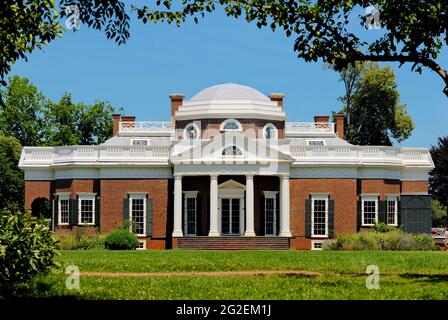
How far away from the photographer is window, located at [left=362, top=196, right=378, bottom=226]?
48.2 meters

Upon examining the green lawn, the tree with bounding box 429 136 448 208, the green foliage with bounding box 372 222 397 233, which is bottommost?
the green lawn

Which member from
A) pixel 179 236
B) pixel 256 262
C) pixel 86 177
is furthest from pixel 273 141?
A: pixel 256 262

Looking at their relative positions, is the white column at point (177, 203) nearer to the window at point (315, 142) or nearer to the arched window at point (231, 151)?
the arched window at point (231, 151)

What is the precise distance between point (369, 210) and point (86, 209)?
16.9m

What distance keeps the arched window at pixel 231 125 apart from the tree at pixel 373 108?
2484 centimetres

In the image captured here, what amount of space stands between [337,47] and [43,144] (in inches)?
2217

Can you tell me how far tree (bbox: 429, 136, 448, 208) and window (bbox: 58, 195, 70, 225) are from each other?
30.2 m

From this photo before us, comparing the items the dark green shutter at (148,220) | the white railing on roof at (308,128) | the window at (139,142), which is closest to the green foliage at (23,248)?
the dark green shutter at (148,220)

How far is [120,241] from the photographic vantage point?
4278 cm

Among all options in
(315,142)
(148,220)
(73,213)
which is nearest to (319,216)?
(315,142)

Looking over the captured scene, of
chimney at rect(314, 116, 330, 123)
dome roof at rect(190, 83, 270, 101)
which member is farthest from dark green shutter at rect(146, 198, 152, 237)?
chimney at rect(314, 116, 330, 123)

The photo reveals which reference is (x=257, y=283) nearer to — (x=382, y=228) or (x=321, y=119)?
(x=382, y=228)

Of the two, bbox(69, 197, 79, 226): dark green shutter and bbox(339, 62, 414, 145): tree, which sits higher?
bbox(339, 62, 414, 145): tree

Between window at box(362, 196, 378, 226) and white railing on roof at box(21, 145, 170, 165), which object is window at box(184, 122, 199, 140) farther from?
window at box(362, 196, 378, 226)
